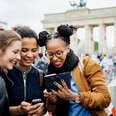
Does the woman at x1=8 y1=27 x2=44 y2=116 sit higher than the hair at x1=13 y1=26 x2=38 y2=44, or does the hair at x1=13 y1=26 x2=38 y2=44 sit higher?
the hair at x1=13 y1=26 x2=38 y2=44

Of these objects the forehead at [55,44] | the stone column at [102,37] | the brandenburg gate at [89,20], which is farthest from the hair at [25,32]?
the stone column at [102,37]

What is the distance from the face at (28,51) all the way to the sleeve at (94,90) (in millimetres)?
558

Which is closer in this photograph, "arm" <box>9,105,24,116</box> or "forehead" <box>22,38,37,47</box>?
"arm" <box>9,105,24,116</box>

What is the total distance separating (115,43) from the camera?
141 feet

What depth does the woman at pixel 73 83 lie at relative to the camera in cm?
196

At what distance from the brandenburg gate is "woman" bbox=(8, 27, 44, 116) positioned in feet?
128

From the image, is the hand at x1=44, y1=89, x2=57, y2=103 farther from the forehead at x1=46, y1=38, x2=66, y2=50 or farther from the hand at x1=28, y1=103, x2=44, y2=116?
the forehead at x1=46, y1=38, x2=66, y2=50

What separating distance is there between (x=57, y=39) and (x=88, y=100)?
0.73 m

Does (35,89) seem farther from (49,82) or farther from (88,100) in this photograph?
(88,100)

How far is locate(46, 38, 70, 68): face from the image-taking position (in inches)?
85.9

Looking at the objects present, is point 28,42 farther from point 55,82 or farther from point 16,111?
point 16,111

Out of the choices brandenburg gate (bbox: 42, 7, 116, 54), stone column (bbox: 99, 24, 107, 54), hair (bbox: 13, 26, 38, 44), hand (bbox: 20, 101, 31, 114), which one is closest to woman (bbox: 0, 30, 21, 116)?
hand (bbox: 20, 101, 31, 114)

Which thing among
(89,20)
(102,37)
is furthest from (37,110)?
(89,20)

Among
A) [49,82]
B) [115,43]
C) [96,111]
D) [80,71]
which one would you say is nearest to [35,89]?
[49,82]
